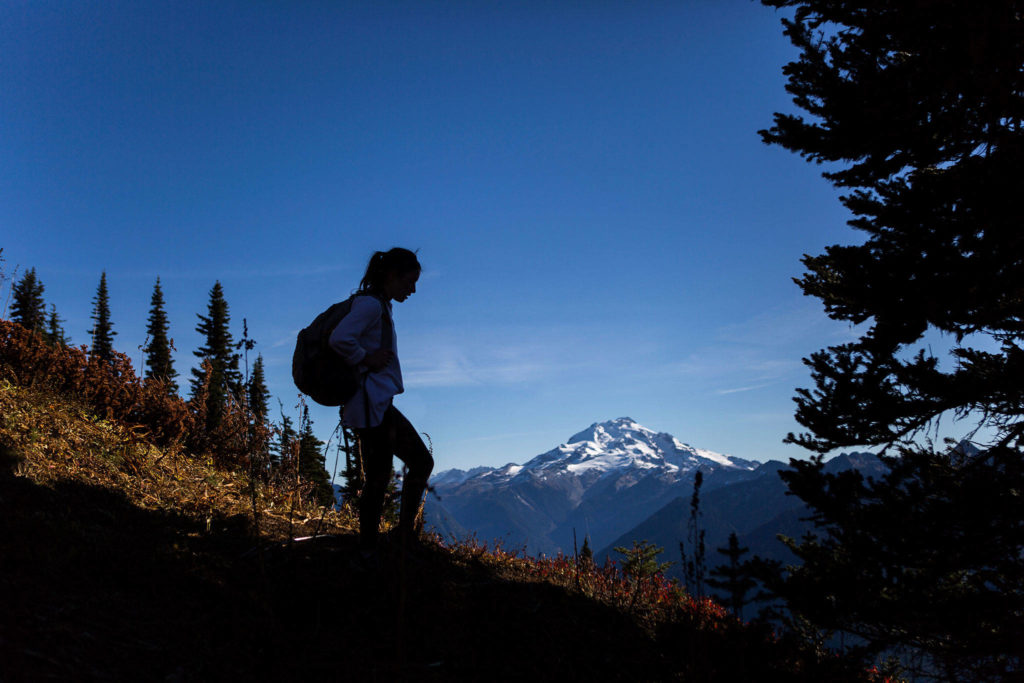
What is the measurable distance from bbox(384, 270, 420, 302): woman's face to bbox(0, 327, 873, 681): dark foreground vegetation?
162cm

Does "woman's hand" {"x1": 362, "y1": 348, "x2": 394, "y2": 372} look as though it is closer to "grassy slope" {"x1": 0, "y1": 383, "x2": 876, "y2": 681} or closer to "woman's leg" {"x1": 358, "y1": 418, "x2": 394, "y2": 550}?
"woman's leg" {"x1": 358, "y1": 418, "x2": 394, "y2": 550}

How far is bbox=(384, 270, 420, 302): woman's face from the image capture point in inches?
159

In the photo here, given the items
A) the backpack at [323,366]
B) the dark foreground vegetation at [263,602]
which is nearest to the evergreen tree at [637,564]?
the dark foreground vegetation at [263,602]

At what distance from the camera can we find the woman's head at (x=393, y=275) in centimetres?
404

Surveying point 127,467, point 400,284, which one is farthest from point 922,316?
point 127,467

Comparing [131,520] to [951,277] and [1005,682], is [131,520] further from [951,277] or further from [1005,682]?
[951,277]

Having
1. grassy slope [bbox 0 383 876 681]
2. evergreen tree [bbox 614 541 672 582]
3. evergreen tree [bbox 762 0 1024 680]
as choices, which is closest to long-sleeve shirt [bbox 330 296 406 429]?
grassy slope [bbox 0 383 876 681]

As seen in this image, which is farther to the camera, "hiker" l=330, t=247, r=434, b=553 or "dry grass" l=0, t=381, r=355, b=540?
"dry grass" l=0, t=381, r=355, b=540

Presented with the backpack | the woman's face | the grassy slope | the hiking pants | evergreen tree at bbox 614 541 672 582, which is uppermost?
the woman's face

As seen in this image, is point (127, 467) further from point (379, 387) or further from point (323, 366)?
point (379, 387)

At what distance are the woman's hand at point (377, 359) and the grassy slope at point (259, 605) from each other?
4.27 ft

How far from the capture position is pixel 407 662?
129 inches

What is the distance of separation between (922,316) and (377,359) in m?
6.00

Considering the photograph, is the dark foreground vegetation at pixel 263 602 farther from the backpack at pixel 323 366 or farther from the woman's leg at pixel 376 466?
the backpack at pixel 323 366
